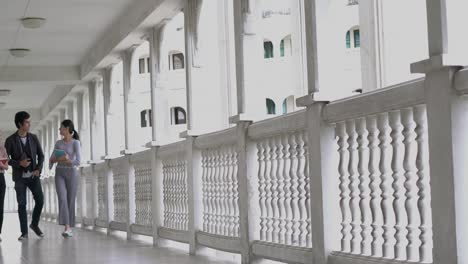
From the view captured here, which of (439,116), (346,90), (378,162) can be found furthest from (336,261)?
(439,116)

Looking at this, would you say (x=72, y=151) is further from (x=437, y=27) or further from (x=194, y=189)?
(x=437, y=27)

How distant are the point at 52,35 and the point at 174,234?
5590 millimetres

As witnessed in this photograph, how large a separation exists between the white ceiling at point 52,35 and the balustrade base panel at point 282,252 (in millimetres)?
5759

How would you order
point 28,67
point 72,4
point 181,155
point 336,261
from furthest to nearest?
point 28,67 → point 72,4 → point 181,155 → point 336,261

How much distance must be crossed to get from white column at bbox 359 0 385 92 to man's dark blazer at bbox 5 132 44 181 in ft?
21.5

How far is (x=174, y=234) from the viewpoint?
9.77 m

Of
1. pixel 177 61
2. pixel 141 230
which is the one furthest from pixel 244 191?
pixel 177 61

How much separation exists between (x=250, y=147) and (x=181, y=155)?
2661 millimetres

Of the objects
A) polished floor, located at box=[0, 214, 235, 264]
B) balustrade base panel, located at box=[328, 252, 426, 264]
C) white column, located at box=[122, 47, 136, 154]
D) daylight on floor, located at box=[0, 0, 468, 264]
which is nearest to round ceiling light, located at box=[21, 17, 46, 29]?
daylight on floor, located at box=[0, 0, 468, 264]

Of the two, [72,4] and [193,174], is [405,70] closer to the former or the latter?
[193,174]

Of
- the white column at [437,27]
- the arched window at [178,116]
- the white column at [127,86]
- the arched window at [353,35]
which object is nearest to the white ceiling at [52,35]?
the white column at [127,86]

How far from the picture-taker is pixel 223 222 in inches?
327

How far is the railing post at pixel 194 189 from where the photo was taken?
354 inches

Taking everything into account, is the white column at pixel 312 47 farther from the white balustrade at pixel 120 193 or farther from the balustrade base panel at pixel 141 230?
the white balustrade at pixel 120 193
